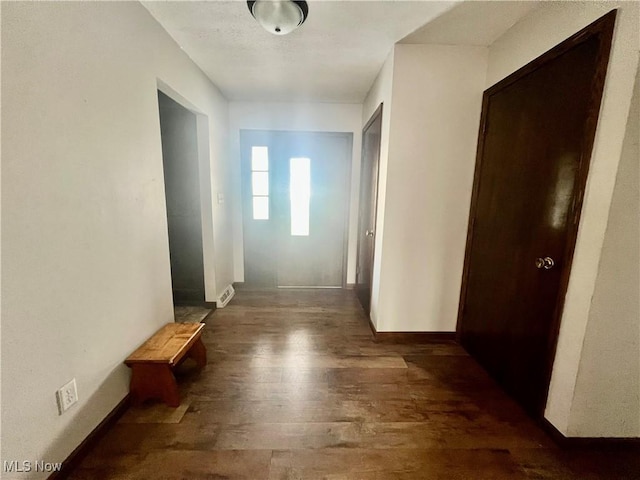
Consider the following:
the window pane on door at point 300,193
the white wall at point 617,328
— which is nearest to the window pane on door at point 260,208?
the window pane on door at point 300,193

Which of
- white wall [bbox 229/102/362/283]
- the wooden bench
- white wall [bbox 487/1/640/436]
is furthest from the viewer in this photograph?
white wall [bbox 229/102/362/283]

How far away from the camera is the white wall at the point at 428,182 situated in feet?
6.87

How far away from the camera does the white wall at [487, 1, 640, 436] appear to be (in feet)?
3.81

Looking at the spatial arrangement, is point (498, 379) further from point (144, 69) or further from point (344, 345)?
point (144, 69)

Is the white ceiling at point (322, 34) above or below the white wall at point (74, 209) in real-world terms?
above

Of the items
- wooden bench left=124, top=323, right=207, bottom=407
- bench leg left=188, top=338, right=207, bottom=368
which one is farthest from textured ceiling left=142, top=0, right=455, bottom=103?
bench leg left=188, top=338, right=207, bottom=368

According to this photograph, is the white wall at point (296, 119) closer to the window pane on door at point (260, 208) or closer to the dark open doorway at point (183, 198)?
the window pane on door at point (260, 208)

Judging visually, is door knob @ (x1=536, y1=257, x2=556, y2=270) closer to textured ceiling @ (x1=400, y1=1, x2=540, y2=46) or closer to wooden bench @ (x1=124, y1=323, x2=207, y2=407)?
textured ceiling @ (x1=400, y1=1, x2=540, y2=46)

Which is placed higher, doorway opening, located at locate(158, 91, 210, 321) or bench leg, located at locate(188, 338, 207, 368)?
doorway opening, located at locate(158, 91, 210, 321)

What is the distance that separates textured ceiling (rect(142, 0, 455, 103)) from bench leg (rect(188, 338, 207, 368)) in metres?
2.26

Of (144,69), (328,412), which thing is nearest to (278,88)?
(144,69)

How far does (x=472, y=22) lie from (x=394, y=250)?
5.52 feet

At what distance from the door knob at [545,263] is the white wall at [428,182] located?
30.6 inches

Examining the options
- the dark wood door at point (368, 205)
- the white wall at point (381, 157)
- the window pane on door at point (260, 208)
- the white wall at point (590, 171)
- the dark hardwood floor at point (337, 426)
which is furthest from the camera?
the window pane on door at point (260, 208)
